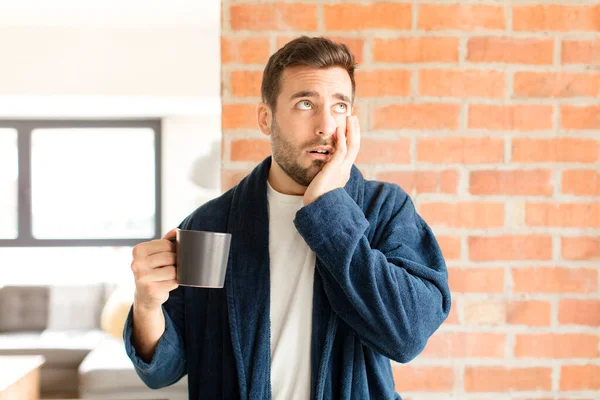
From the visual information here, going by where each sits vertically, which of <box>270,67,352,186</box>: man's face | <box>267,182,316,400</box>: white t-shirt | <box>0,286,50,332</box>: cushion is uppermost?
<box>270,67,352,186</box>: man's face

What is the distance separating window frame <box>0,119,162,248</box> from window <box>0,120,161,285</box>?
0.4 inches

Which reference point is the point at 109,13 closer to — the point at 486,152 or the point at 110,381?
the point at 110,381

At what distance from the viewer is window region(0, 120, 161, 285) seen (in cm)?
600

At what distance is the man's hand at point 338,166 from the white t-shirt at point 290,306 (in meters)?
0.16

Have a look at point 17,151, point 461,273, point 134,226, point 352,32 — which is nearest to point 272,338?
point 461,273

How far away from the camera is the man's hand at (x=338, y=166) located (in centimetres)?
110

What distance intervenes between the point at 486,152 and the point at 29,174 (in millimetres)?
5625

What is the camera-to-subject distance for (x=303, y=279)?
121 centimetres

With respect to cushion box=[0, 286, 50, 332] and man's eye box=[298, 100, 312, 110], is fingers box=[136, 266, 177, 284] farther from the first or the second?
cushion box=[0, 286, 50, 332]

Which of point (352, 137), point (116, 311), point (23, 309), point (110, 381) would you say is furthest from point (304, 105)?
point (23, 309)

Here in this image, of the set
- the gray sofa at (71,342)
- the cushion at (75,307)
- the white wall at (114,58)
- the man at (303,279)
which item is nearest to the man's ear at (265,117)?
the man at (303,279)

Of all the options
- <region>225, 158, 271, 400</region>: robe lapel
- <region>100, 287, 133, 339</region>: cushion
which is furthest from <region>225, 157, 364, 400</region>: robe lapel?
<region>100, 287, 133, 339</region>: cushion

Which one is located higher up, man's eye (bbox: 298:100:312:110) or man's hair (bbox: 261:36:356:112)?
man's hair (bbox: 261:36:356:112)

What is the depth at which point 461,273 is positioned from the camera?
5.02 ft
